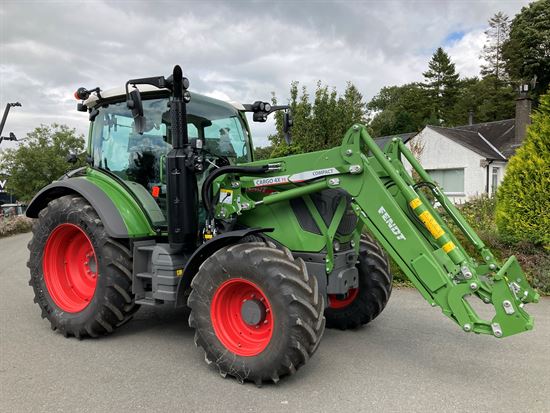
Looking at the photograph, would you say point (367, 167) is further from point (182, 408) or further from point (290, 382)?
point (182, 408)

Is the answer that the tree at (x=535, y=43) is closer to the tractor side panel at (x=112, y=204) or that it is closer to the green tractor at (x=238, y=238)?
the green tractor at (x=238, y=238)

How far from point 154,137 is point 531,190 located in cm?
611

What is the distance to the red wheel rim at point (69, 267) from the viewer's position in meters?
5.25

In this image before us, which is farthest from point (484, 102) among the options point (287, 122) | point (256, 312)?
A: point (256, 312)

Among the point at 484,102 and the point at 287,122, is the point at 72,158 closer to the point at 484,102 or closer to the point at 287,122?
the point at 287,122

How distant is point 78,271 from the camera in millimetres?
5441

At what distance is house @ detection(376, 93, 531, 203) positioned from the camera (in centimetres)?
2158

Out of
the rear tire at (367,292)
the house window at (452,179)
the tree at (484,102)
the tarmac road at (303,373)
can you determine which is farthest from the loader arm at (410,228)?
the tree at (484,102)

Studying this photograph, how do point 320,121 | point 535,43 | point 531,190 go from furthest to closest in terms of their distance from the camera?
1. point 535,43
2. point 320,121
3. point 531,190

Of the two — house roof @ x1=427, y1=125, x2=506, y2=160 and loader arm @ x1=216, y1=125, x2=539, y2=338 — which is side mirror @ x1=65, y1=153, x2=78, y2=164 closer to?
loader arm @ x1=216, y1=125, x2=539, y2=338

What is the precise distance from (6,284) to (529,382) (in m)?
7.81

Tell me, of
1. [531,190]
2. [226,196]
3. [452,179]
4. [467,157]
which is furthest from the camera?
[452,179]

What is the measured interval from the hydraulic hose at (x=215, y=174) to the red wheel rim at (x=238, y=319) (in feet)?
2.91

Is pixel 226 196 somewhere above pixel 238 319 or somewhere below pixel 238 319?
above
